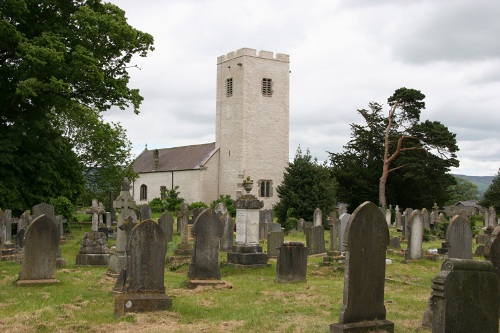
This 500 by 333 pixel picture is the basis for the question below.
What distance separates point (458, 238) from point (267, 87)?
40.7m

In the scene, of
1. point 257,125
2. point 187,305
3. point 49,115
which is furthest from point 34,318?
point 257,125

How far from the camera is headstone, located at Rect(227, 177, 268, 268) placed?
15797mm

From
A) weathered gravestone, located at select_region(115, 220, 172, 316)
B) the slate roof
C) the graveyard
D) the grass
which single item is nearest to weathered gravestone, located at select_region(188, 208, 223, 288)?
the graveyard

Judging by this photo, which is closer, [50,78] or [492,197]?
[50,78]

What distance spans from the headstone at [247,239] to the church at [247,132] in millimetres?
33991

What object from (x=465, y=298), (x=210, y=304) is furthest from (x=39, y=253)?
(x=465, y=298)

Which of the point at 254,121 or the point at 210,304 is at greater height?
the point at 254,121

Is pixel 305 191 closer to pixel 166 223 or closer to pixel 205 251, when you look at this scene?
pixel 166 223

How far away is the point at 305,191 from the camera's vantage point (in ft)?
118

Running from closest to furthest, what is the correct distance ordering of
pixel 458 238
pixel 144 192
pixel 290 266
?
pixel 290 266, pixel 458 238, pixel 144 192

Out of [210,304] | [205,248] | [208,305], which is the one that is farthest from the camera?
[205,248]

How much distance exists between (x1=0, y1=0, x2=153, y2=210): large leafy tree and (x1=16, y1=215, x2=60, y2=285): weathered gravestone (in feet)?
34.1

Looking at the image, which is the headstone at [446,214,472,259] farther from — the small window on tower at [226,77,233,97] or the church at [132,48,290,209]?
the small window on tower at [226,77,233,97]

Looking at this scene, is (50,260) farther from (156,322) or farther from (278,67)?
(278,67)
